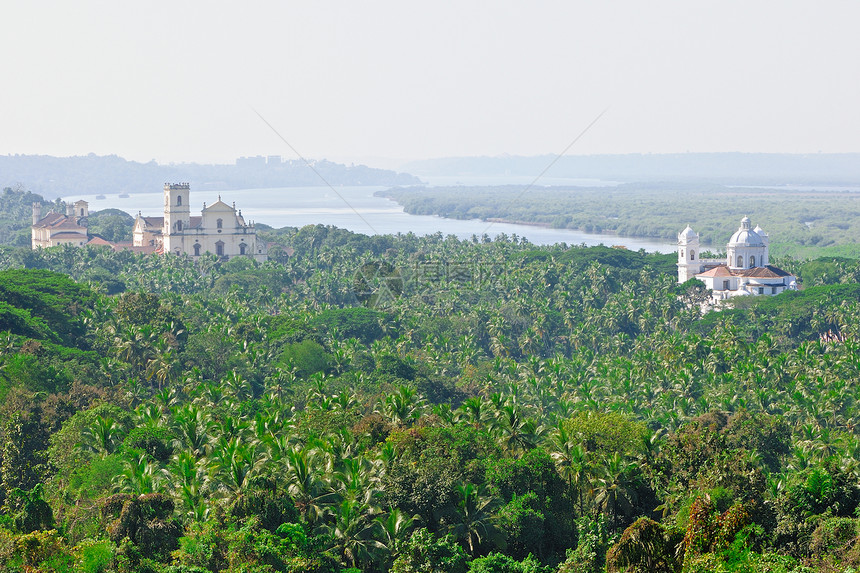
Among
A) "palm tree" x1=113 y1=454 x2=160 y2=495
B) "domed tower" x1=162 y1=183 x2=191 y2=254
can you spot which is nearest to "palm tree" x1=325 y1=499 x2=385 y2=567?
"palm tree" x1=113 y1=454 x2=160 y2=495

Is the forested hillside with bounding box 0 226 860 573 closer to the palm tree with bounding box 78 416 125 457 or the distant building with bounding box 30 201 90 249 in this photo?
the palm tree with bounding box 78 416 125 457

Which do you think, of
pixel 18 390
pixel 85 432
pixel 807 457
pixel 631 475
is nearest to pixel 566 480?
pixel 631 475

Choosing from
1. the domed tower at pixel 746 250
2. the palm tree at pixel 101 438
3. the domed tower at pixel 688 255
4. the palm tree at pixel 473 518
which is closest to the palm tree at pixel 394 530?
the palm tree at pixel 473 518

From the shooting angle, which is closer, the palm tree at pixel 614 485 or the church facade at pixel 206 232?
the palm tree at pixel 614 485

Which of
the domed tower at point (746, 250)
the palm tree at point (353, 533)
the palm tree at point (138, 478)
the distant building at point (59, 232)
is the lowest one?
the palm tree at point (353, 533)

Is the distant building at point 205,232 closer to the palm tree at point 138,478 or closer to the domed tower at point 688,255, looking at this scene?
the domed tower at point 688,255

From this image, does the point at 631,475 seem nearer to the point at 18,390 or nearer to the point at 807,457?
the point at 807,457

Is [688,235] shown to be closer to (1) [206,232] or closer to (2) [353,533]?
(1) [206,232]
